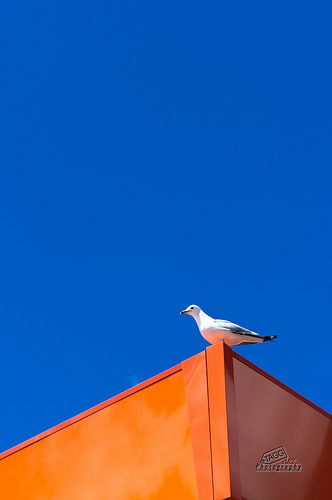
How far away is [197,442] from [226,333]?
1.49 metres

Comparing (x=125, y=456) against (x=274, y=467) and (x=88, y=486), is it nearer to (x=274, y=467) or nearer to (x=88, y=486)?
(x=88, y=486)

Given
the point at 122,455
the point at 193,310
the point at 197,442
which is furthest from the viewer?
the point at 193,310

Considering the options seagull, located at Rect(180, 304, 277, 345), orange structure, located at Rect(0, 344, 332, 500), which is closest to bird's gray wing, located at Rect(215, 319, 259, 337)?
seagull, located at Rect(180, 304, 277, 345)

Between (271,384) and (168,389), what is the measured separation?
3.95 feet

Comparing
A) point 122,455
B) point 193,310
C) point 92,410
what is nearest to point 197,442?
point 122,455

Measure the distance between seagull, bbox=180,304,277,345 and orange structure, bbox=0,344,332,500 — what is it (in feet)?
1.68

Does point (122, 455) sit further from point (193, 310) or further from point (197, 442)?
point (193, 310)

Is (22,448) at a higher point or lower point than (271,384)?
higher

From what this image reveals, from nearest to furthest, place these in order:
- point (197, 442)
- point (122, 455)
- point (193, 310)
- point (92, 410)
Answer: point (197, 442), point (122, 455), point (92, 410), point (193, 310)

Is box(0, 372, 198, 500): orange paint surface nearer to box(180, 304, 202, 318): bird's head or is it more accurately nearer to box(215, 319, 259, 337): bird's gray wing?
box(215, 319, 259, 337): bird's gray wing

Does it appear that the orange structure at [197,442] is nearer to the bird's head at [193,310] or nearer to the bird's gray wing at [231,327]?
the bird's gray wing at [231,327]

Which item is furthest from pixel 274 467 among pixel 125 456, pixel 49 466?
pixel 49 466

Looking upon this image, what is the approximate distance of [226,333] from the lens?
811cm

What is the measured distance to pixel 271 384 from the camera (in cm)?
797
